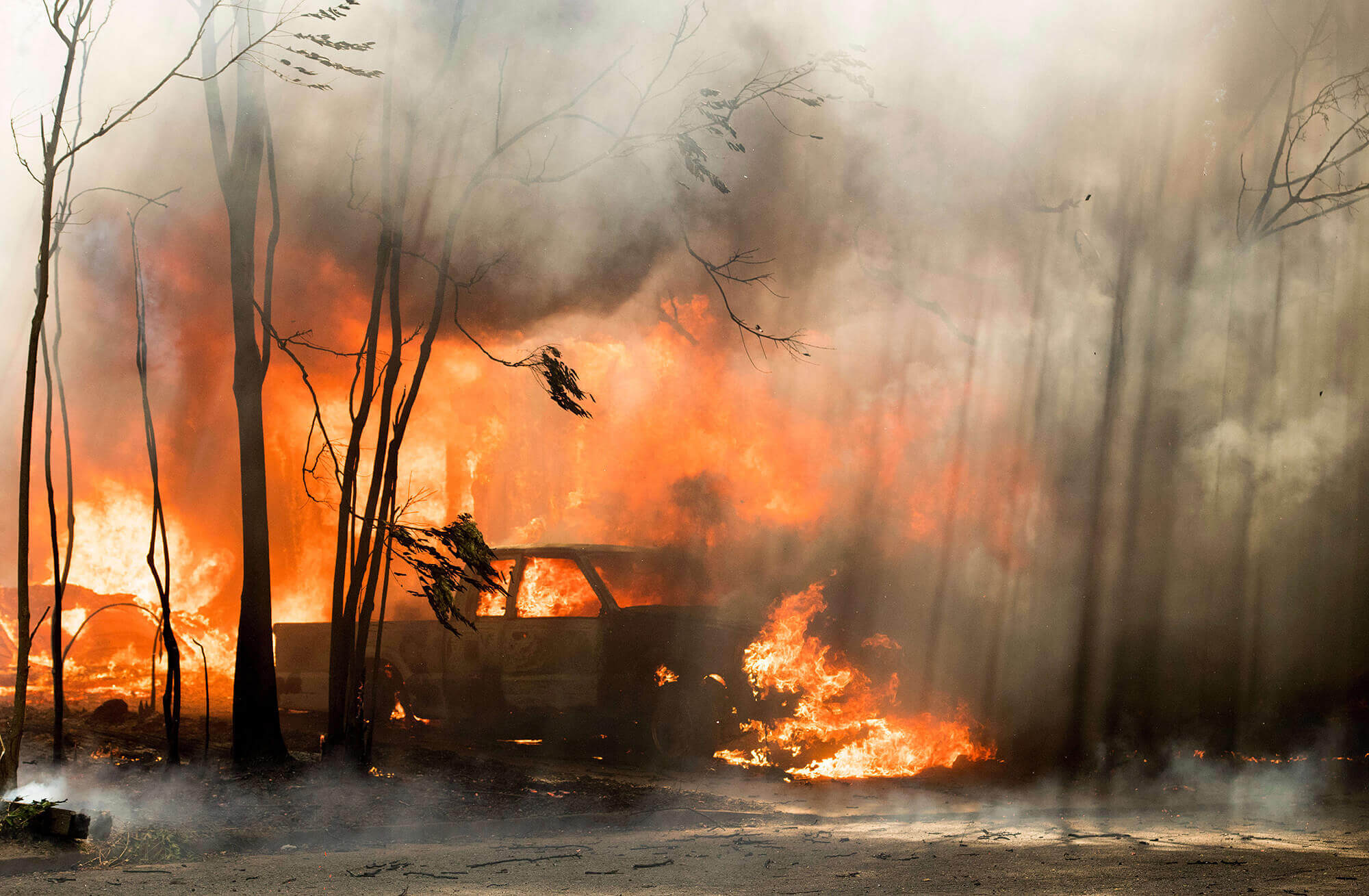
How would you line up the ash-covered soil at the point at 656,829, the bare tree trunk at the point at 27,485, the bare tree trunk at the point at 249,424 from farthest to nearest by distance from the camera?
1. the bare tree trunk at the point at 249,424
2. the bare tree trunk at the point at 27,485
3. the ash-covered soil at the point at 656,829

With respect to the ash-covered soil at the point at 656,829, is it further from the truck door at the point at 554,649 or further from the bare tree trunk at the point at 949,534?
the bare tree trunk at the point at 949,534

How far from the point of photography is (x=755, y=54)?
9297 millimetres

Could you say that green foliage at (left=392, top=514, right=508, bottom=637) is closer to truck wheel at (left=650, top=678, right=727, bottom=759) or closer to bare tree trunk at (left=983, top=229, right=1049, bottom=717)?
truck wheel at (left=650, top=678, right=727, bottom=759)

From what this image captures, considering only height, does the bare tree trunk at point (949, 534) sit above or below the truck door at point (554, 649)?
above

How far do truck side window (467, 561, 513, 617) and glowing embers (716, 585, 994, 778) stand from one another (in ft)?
5.98

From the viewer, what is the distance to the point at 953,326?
9.86m

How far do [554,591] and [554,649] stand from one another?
469 millimetres

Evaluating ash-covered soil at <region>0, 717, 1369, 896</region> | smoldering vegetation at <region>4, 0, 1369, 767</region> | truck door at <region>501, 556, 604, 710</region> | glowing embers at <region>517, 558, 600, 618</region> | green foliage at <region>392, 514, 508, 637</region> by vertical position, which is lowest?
ash-covered soil at <region>0, 717, 1369, 896</region>

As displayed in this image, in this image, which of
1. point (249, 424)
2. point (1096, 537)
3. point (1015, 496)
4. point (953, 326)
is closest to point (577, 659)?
point (249, 424)

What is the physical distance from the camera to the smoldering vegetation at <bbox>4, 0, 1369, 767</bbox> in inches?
290

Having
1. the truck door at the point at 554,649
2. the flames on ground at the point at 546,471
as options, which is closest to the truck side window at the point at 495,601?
the truck door at the point at 554,649

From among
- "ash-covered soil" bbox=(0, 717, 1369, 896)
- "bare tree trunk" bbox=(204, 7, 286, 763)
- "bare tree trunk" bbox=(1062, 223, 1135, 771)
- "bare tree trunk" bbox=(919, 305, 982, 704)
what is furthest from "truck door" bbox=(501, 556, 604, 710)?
"bare tree trunk" bbox=(1062, 223, 1135, 771)

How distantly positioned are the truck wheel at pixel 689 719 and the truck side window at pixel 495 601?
1.34m

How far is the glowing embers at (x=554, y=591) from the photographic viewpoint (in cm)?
695
